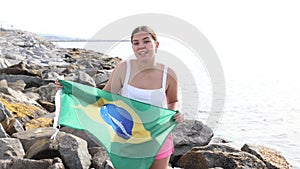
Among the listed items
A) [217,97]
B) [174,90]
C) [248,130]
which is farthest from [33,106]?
[217,97]

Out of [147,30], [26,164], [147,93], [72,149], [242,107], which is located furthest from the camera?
[242,107]

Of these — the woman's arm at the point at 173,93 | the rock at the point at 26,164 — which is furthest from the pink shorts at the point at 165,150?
the rock at the point at 26,164

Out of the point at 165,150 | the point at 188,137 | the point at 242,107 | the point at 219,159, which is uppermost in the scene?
the point at 165,150

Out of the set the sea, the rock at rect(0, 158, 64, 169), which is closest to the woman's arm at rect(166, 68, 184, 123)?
the sea

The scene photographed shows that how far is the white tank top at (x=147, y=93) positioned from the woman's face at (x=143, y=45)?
0.50 feet

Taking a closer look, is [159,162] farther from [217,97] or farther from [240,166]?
[217,97]

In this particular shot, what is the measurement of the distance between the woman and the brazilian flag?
7cm

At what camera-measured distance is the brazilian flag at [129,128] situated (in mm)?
3486

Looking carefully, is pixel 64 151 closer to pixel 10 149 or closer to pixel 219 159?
pixel 10 149

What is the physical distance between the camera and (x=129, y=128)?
3.54 m

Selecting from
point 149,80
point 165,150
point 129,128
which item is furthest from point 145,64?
point 165,150

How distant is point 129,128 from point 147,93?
1.16 feet

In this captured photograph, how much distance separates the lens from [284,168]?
5754 millimetres

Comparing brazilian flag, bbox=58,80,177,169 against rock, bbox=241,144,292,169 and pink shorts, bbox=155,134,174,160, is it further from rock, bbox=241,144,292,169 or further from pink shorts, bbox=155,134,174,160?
rock, bbox=241,144,292,169
